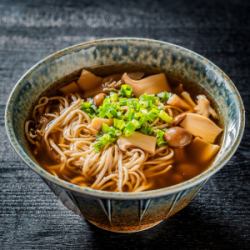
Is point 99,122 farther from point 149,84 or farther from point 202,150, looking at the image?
point 202,150

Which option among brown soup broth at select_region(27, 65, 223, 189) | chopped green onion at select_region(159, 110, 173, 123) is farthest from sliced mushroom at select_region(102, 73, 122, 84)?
chopped green onion at select_region(159, 110, 173, 123)

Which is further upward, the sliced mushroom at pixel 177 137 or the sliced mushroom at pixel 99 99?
the sliced mushroom at pixel 99 99

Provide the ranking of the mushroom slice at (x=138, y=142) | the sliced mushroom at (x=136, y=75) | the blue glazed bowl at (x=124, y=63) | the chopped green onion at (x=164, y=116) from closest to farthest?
the blue glazed bowl at (x=124, y=63) → the mushroom slice at (x=138, y=142) → the chopped green onion at (x=164, y=116) → the sliced mushroom at (x=136, y=75)

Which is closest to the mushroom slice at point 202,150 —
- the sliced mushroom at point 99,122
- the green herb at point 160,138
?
the green herb at point 160,138

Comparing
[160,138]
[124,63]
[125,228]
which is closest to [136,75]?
[124,63]

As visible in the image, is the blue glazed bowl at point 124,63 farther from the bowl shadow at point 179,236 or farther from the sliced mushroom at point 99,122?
the sliced mushroom at point 99,122
